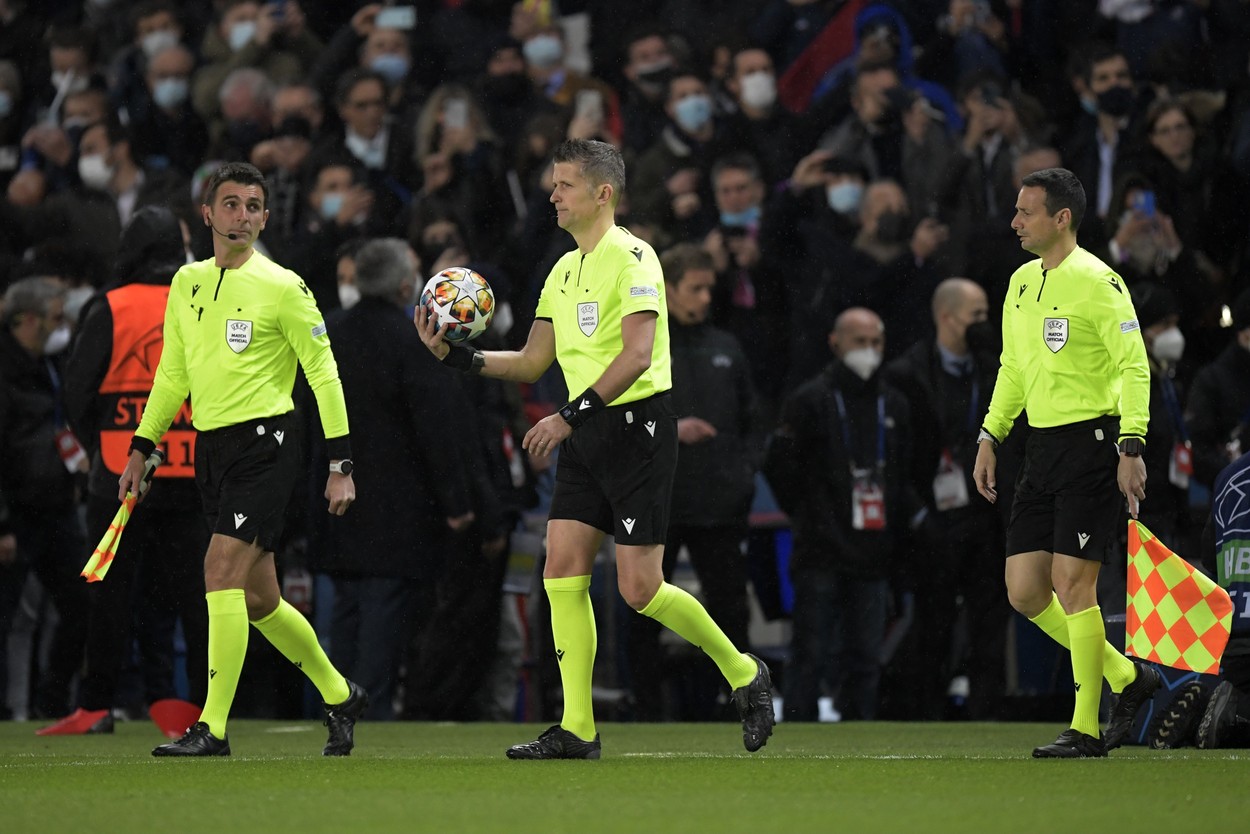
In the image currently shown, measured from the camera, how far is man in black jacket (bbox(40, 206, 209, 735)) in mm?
10578

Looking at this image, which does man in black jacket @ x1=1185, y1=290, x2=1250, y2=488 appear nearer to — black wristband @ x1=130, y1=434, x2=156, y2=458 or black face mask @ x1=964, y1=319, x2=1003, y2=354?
black face mask @ x1=964, y1=319, x2=1003, y2=354

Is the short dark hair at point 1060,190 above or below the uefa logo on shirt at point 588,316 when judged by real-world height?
above

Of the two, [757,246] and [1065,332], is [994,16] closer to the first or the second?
[757,246]

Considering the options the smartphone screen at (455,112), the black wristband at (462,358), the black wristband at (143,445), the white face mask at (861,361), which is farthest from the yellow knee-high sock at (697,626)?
the smartphone screen at (455,112)

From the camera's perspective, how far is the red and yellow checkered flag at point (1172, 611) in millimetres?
8227

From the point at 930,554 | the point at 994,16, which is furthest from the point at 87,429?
the point at 994,16

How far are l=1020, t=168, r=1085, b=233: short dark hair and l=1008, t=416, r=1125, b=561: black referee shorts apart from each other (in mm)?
853

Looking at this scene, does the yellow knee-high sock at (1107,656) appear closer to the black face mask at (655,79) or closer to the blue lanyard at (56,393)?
the blue lanyard at (56,393)

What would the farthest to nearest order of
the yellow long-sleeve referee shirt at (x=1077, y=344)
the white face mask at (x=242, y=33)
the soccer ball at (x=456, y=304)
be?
the white face mask at (x=242, y=33) < the yellow long-sleeve referee shirt at (x=1077, y=344) < the soccer ball at (x=456, y=304)

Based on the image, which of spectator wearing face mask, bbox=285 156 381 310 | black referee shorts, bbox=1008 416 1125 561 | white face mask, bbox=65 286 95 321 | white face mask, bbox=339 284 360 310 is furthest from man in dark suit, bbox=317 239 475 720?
black referee shorts, bbox=1008 416 1125 561

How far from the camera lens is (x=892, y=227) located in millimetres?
13312

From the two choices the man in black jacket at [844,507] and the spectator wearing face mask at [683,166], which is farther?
the spectator wearing face mask at [683,166]

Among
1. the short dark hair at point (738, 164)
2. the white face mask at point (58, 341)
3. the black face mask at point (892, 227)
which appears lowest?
the white face mask at point (58, 341)

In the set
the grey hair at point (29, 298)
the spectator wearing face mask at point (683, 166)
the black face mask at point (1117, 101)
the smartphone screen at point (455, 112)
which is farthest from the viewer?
the smartphone screen at point (455, 112)
